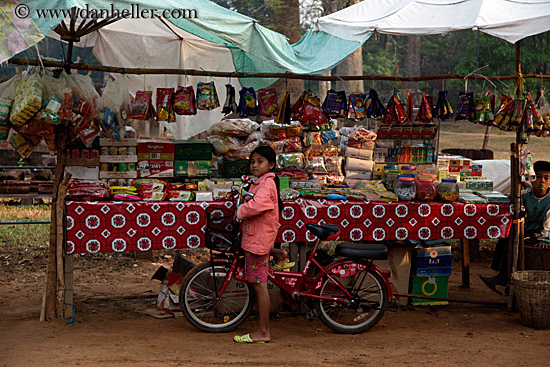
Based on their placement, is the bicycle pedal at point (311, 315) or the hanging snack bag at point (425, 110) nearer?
the bicycle pedal at point (311, 315)

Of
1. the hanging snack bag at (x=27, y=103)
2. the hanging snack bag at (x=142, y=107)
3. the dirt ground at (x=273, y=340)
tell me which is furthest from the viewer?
the hanging snack bag at (x=142, y=107)

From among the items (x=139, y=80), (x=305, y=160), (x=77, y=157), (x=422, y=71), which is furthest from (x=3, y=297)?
(x=422, y=71)

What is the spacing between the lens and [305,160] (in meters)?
6.29

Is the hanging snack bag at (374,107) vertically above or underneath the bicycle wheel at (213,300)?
above

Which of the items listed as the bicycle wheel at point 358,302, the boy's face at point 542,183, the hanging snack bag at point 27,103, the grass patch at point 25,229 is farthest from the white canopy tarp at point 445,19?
the grass patch at point 25,229

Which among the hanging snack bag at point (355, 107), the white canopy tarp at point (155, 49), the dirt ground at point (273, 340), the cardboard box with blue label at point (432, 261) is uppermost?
the white canopy tarp at point (155, 49)

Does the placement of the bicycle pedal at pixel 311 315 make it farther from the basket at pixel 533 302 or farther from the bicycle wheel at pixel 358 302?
the basket at pixel 533 302

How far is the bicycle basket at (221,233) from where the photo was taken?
4973 mm

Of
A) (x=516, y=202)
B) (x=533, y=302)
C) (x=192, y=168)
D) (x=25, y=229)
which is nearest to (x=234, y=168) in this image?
(x=192, y=168)

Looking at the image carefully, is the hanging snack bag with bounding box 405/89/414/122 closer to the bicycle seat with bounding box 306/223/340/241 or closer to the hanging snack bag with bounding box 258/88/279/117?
the hanging snack bag with bounding box 258/88/279/117

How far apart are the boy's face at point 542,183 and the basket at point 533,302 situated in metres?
0.99

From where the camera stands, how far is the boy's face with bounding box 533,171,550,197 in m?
6.01

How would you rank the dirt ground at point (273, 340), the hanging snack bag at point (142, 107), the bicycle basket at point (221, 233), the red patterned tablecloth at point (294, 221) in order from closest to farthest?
1. the dirt ground at point (273, 340)
2. the bicycle basket at point (221, 233)
3. the red patterned tablecloth at point (294, 221)
4. the hanging snack bag at point (142, 107)

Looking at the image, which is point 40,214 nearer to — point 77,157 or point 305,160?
point 77,157
